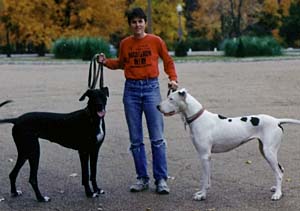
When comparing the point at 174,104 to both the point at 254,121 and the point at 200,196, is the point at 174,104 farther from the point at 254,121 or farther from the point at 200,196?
the point at 200,196

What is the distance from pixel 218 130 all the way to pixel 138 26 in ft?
4.61

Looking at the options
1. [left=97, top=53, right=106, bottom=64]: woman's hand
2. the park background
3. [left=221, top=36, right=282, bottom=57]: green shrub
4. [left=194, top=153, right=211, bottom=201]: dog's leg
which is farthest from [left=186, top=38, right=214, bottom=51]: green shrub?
[left=194, top=153, right=211, bottom=201]: dog's leg

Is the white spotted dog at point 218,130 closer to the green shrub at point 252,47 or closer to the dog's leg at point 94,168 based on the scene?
the dog's leg at point 94,168

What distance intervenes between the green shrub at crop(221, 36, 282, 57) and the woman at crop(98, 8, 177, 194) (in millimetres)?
36033

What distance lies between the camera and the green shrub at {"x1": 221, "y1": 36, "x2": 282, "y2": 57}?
4238 centimetres

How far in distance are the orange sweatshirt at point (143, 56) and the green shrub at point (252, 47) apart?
36099 mm

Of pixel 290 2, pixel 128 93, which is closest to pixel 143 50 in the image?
pixel 128 93

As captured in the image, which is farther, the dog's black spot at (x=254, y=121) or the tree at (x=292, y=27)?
the tree at (x=292, y=27)

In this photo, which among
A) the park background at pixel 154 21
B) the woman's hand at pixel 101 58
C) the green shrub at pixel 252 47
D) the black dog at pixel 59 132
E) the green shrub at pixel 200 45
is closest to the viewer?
the black dog at pixel 59 132

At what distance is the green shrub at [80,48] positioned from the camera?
41844 millimetres

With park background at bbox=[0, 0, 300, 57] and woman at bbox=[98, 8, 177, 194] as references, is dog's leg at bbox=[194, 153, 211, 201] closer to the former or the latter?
woman at bbox=[98, 8, 177, 194]

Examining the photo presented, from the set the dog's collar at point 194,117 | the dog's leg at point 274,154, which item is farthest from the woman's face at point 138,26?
the dog's leg at point 274,154

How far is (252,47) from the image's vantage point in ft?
141

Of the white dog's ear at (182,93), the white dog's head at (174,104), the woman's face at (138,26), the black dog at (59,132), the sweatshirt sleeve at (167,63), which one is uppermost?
the woman's face at (138,26)
